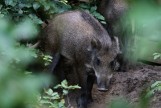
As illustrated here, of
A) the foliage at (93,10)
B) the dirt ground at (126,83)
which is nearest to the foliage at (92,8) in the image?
the foliage at (93,10)

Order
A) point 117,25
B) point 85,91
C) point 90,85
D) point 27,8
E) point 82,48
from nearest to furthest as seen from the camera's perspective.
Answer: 1. point 27,8
2. point 82,48
3. point 85,91
4. point 90,85
5. point 117,25

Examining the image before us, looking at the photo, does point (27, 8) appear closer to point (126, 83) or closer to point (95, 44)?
point (95, 44)

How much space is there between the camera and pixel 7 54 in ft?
1.90

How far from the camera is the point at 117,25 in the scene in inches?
229

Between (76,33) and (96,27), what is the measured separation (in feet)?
0.85

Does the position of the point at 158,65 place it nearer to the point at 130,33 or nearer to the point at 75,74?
the point at 130,33

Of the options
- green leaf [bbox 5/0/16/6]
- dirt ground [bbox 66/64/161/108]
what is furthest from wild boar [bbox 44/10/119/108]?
green leaf [bbox 5/0/16/6]

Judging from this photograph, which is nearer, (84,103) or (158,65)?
(84,103)

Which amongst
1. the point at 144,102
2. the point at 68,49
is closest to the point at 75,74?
the point at 68,49

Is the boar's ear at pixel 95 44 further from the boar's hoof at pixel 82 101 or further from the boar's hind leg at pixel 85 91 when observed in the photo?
the boar's hoof at pixel 82 101

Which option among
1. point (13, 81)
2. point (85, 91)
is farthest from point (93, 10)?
point (13, 81)

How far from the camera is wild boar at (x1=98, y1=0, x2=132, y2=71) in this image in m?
5.83

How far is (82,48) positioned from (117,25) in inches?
31.2

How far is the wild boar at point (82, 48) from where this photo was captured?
5156 mm
